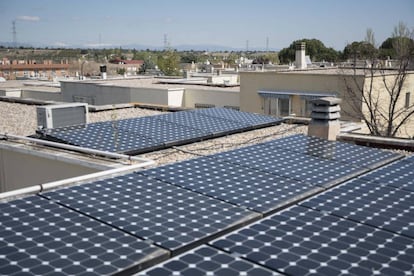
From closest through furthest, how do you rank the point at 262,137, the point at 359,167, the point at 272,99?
the point at 359,167 → the point at 262,137 → the point at 272,99

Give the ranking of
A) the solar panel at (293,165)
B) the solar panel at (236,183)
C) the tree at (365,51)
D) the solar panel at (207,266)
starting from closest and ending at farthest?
the solar panel at (207,266), the solar panel at (236,183), the solar panel at (293,165), the tree at (365,51)

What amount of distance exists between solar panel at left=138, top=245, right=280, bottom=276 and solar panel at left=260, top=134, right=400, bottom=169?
525 cm

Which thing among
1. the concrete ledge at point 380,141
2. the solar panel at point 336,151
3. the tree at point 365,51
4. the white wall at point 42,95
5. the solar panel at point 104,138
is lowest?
the white wall at point 42,95

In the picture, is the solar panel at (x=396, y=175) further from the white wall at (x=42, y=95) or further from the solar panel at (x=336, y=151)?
the white wall at (x=42, y=95)

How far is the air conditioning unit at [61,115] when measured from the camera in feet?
43.7

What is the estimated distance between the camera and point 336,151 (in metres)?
10.3

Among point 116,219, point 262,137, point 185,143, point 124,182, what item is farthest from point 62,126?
point 116,219

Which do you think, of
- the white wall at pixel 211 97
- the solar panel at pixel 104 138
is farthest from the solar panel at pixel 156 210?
Result: the white wall at pixel 211 97

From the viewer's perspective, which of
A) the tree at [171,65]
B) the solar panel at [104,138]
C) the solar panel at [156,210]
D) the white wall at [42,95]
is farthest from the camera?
the tree at [171,65]

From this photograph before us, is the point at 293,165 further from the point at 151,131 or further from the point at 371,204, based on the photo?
the point at 151,131

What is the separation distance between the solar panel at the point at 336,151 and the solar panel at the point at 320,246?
3764mm

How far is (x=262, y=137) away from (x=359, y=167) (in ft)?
15.3

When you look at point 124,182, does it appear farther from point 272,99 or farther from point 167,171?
point 272,99

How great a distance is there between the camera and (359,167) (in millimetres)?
8898
